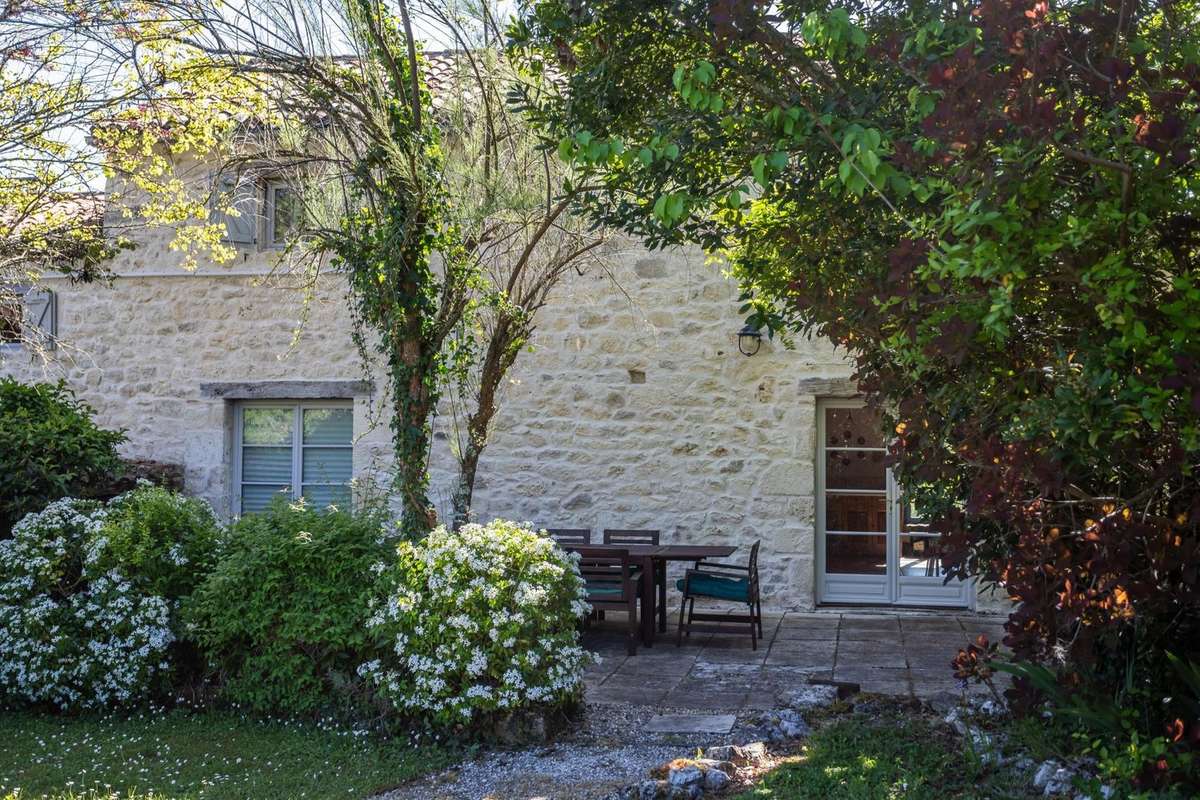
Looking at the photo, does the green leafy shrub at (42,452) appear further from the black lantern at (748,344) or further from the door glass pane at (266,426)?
the black lantern at (748,344)

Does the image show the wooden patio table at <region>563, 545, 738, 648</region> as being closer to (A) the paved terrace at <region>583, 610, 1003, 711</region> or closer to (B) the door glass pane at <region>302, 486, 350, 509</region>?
(A) the paved terrace at <region>583, 610, 1003, 711</region>

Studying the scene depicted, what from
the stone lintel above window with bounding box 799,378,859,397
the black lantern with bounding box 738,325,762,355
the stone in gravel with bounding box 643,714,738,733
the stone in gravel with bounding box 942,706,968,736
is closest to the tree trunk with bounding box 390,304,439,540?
the stone in gravel with bounding box 643,714,738,733

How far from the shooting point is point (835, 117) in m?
3.38

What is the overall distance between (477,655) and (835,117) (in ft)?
9.09

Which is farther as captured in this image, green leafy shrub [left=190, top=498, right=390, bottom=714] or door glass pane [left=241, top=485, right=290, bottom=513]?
door glass pane [left=241, top=485, right=290, bottom=513]

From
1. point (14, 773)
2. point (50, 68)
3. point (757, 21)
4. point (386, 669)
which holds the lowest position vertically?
point (14, 773)

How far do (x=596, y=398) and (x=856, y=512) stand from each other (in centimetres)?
234

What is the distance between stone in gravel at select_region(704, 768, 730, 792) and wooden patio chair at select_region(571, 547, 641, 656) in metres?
2.95

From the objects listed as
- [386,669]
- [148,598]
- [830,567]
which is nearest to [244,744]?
[386,669]

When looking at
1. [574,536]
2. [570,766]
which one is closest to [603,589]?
A: [574,536]

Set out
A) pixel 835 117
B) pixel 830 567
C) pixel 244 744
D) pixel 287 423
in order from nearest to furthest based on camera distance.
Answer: pixel 835 117 < pixel 244 744 < pixel 830 567 < pixel 287 423

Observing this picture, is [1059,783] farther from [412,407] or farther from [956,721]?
[412,407]

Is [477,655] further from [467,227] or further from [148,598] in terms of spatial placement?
[467,227]

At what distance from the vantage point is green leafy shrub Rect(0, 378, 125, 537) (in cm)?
652
